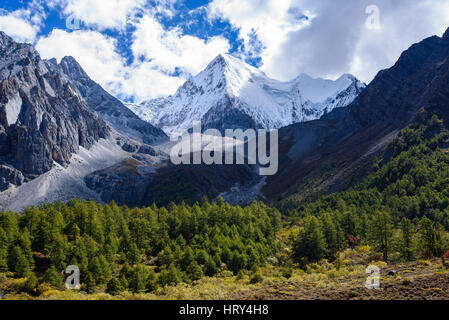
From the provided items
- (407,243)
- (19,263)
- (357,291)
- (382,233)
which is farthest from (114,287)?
(382,233)

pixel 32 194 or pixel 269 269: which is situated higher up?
pixel 32 194

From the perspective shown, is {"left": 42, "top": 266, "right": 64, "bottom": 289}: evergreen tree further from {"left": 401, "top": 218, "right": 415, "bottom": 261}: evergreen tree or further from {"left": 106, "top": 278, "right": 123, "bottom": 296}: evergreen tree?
{"left": 401, "top": 218, "right": 415, "bottom": 261}: evergreen tree

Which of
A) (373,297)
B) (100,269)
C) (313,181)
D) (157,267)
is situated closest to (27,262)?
(100,269)

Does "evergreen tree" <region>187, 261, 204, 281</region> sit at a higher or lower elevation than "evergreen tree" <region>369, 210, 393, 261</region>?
lower

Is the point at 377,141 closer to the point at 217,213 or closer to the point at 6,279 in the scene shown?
the point at 217,213

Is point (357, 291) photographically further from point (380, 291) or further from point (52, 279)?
point (52, 279)

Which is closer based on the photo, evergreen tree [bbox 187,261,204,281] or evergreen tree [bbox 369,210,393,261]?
evergreen tree [bbox 187,261,204,281]

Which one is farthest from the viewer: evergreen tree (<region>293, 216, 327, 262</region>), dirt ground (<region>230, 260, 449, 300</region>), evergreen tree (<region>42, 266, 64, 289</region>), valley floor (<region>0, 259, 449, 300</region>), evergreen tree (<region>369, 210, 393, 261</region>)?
evergreen tree (<region>293, 216, 327, 262</region>)

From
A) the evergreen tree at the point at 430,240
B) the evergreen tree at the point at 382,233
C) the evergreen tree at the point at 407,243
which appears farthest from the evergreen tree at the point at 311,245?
the evergreen tree at the point at 430,240

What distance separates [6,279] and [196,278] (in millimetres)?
28302

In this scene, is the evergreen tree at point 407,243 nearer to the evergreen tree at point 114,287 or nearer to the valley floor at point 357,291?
the valley floor at point 357,291

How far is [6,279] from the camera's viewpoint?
4616 centimetres

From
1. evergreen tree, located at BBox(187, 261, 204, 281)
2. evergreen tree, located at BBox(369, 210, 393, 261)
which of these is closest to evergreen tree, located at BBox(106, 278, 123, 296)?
evergreen tree, located at BBox(187, 261, 204, 281)

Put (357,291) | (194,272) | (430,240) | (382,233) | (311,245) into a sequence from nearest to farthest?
(357,291) < (194,272) < (430,240) < (382,233) < (311,245)
